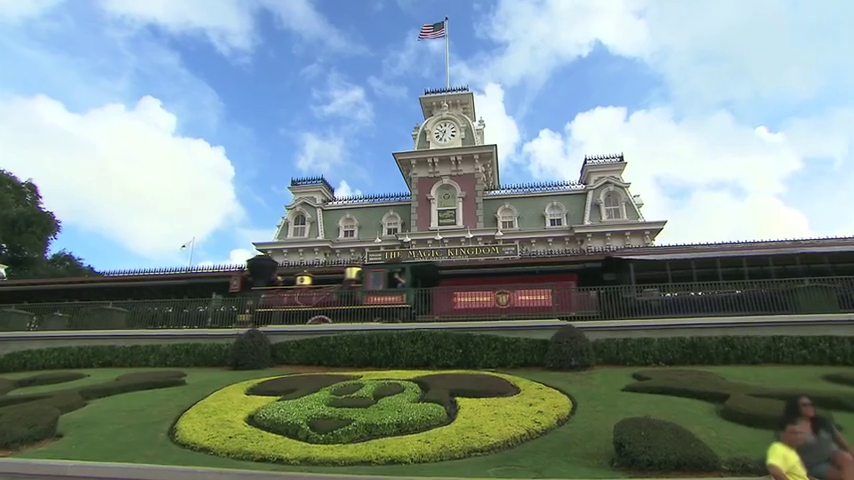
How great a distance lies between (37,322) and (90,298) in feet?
14.1

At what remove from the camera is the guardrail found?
16234 millimetres

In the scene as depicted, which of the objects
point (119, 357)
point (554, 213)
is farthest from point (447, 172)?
point (119, 357)

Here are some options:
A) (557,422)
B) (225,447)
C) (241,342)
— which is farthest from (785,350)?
(241,342)

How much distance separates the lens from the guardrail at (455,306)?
53.3ft

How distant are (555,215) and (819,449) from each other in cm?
3125

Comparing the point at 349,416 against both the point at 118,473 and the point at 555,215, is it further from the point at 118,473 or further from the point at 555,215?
the point at 555,215

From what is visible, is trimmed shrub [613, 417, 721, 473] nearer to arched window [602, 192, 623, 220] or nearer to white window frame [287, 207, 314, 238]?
arched window [602, 192, 623, 220]

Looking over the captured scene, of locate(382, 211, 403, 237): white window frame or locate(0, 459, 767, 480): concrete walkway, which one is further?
locate(382, 211, 403, 237): white window frame

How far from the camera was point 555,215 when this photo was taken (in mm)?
35938

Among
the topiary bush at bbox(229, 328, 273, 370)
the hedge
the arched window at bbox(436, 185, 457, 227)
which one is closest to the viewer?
the hedge

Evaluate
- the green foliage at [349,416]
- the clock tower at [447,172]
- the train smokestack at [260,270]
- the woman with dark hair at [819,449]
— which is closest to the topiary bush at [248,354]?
the train smokestack at [260,270]

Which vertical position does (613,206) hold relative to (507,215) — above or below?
above

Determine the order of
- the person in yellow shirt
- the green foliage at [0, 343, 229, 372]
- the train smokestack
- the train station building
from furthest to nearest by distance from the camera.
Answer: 1. the train station building
2. the train smokestack
3. the green foliage at [0, 343, 229, 372]
4. the person in yellow shirt

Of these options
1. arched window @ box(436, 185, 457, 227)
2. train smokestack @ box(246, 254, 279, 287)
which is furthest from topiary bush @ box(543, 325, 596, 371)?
→ arched window @ box(436, 185, 457, 227)
